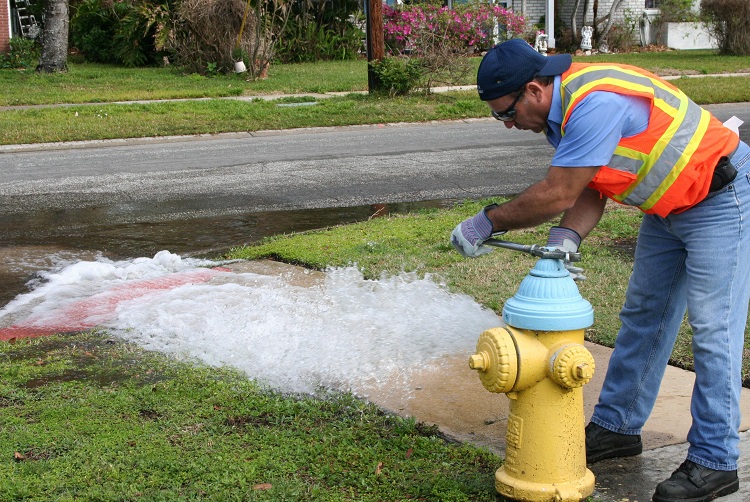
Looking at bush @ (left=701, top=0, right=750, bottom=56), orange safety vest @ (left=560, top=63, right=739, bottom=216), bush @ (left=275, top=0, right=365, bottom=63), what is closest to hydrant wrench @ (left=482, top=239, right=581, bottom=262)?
orange safety vest @ (left=560, top=63, right=739, bottom=216)

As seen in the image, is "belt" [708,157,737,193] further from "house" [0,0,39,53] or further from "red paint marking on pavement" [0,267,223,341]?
"house" [0,0,39,53]

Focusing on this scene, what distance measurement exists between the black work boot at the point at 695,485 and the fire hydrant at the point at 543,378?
247 millimetres

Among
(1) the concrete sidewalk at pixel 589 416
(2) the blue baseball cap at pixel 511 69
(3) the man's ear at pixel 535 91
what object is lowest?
(1) the concrete sidewalk at pixel 589 416

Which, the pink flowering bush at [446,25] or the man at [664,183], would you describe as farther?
the pink flowering bush at [446,25]

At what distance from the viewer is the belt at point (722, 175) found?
10.0 feet

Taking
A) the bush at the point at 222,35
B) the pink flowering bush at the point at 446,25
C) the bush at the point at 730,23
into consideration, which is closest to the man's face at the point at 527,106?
the pink flowering bush at the point at 446,25

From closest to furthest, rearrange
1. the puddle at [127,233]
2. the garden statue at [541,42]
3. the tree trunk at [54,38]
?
the puddle at [127,233] < the tree trunk at [54,38] < the garden statue at [541,42]

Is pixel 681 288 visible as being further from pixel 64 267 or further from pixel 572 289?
pixel 64 267

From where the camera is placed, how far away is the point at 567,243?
10.5 ft

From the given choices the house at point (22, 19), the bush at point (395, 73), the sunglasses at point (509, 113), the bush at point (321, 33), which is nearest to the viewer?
the sunglasses at point (509, 113)

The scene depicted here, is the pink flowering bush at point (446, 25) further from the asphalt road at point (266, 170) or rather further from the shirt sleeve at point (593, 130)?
the shirt sleeve at point (593, 130)

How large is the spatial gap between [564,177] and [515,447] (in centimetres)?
87

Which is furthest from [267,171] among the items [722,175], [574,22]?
[574,22]

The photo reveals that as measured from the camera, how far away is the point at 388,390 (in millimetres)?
4133
